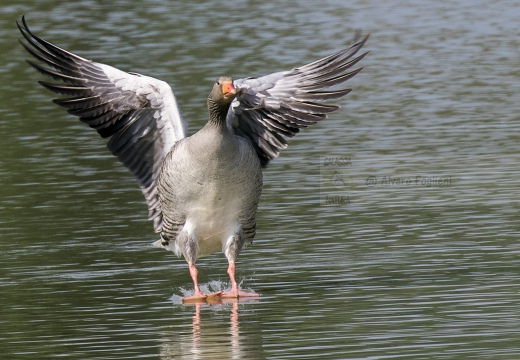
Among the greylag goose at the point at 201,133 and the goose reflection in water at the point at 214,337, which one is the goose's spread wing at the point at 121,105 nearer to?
the greylag goose at the point at 201,133

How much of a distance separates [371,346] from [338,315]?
3.87ft

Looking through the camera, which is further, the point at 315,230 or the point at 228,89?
the point at 315,230

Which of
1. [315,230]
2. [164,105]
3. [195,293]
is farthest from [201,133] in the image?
[315,230]

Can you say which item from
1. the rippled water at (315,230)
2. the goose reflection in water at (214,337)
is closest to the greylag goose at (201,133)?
the goose reflection in water at (214,337)

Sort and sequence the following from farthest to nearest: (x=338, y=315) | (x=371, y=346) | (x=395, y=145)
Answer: (x=395, y=145) → (x=338, y=315) → (x=371, y=346)

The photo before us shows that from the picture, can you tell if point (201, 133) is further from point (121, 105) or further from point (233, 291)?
point (233, 291)

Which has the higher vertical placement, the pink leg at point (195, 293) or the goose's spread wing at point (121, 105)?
the goose's spread wing at point (121, 105)

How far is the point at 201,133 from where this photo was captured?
1147 cm

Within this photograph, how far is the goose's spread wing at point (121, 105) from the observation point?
481 inches

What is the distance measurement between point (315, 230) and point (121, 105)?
266cm

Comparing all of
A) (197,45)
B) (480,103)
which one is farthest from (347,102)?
(197,45)

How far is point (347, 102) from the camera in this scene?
72.7 feet

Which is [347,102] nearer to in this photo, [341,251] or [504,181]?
[504,181]

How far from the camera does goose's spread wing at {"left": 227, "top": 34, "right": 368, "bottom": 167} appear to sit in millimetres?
12320
